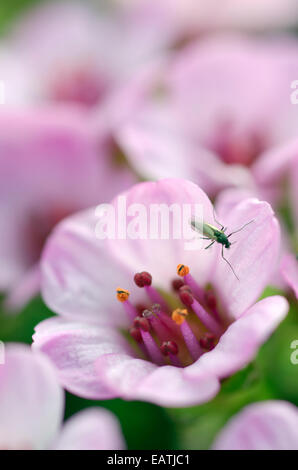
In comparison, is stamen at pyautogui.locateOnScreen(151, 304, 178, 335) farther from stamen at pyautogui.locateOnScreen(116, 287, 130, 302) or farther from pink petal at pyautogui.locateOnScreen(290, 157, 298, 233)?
pink petal at pyautogui.locateOnScreen(290, 157, 298, 233)

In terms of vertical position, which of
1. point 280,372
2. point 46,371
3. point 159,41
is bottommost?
point 280,372

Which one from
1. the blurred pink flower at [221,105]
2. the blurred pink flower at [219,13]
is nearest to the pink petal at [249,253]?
the blurred pink flower at [221,105]

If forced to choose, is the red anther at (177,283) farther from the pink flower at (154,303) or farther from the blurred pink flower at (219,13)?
the blurred pink flower at (219,13)

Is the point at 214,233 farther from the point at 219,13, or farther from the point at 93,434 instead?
the point at 219,13

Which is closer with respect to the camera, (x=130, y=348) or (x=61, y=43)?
(x=130, y=348)

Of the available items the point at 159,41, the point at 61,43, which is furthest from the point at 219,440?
the point at 61,43

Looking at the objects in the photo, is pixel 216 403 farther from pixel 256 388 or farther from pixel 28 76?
pixel 28 76

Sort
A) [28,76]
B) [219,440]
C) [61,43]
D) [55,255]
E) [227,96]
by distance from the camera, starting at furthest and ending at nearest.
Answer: [61,43]
[28,76]
[227,96]
[55,255]
[219,440]
